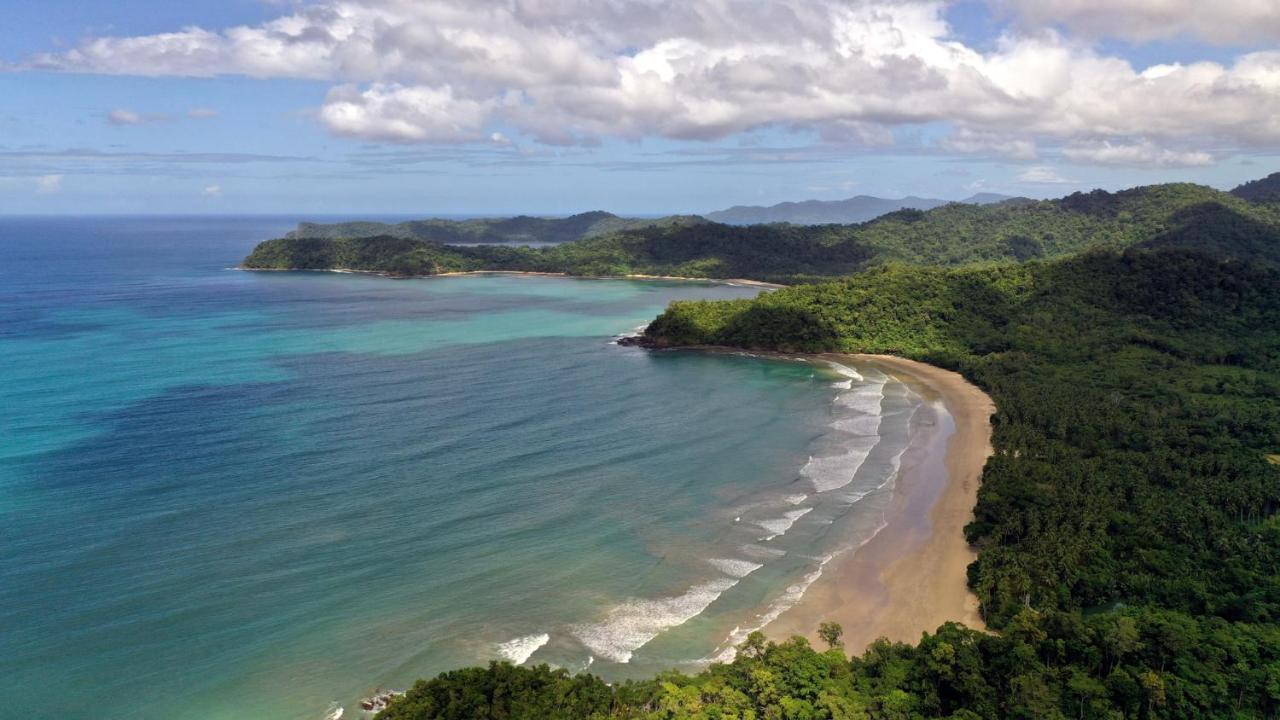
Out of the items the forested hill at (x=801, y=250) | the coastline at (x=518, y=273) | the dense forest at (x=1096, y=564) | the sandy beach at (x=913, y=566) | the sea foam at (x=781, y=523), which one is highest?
the forested hill at (x=801, y=250)

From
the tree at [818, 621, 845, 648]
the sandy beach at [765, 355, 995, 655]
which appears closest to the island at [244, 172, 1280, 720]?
the tree at [818, 621, 845, 648]

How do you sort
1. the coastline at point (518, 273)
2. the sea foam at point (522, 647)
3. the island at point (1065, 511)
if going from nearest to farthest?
the island at point (1065, 511) → the sea foam at point (522, 647) → the coastline at point (518, 273)

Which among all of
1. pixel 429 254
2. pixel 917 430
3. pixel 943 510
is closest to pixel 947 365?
pixel 917 430

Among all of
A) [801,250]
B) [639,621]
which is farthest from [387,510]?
[801,250]

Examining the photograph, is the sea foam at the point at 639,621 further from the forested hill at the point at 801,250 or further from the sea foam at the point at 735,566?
the forested hill at the point at 801,250

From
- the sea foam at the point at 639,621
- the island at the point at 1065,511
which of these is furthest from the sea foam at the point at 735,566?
the island at the point at 1065,511

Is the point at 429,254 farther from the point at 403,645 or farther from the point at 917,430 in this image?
the point at 403,645
